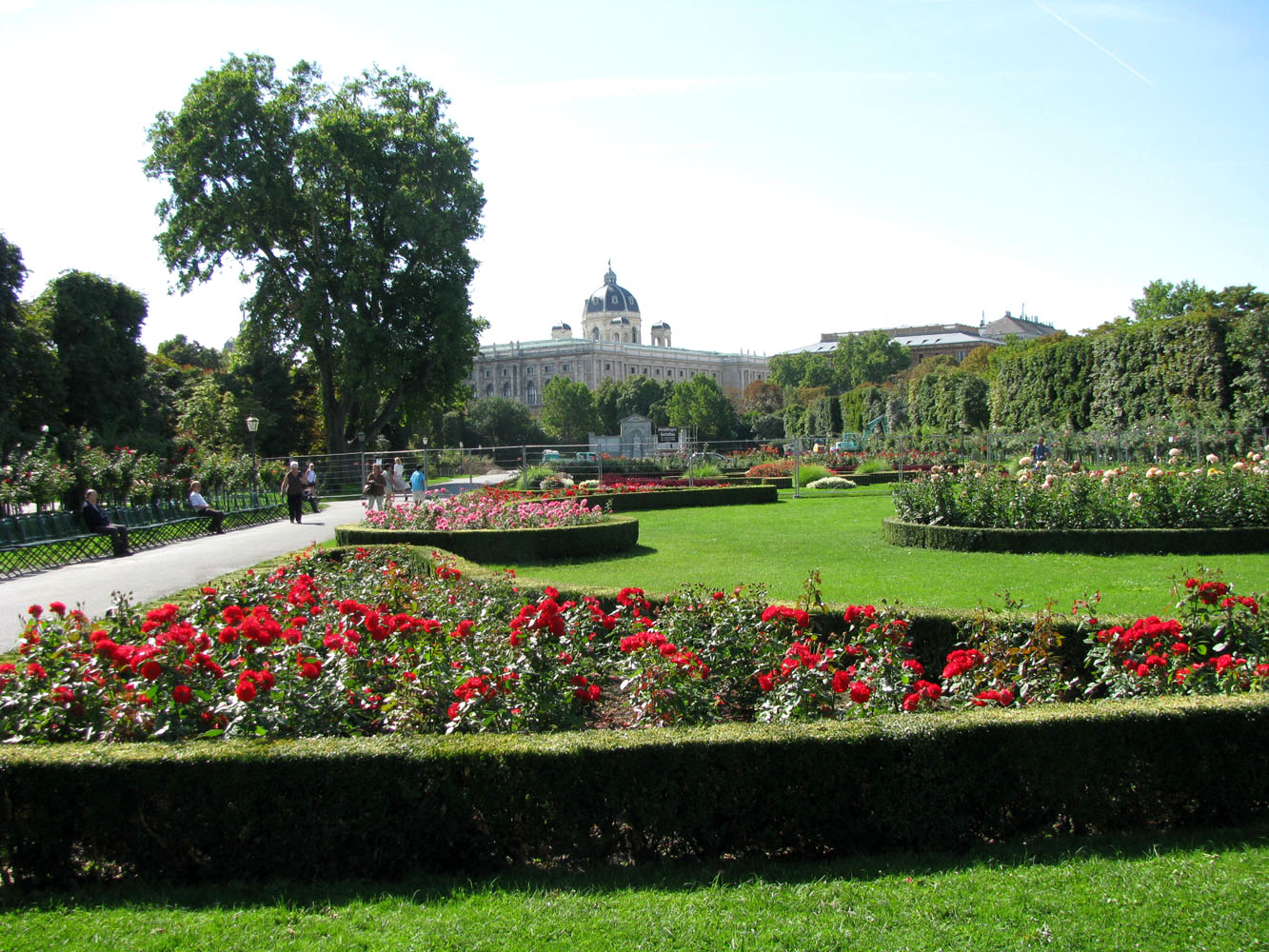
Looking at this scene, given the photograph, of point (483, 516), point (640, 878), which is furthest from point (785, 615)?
point (483, 516)

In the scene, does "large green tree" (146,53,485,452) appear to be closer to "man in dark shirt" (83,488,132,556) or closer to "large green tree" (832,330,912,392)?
"man in dark shirt" (83,488,132,556)

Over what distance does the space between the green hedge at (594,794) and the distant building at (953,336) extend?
354 feet

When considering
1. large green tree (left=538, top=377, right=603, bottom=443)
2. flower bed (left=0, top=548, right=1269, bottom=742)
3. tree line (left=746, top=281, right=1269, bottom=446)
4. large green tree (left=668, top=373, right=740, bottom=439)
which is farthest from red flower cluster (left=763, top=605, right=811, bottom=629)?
large green tree (left=538, top=377, right=603, bottom=443)

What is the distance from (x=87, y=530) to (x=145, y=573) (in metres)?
3.54

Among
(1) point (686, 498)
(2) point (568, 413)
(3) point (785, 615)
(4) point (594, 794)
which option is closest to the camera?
(4) point (594, 794)

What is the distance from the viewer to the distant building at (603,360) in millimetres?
111625

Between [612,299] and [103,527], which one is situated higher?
[612,299]

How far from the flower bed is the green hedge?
13.2 inches

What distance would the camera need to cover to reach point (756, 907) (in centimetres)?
300

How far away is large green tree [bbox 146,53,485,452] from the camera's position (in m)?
28.0

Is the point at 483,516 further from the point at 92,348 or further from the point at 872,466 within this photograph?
the point at 92,348

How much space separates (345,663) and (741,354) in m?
126

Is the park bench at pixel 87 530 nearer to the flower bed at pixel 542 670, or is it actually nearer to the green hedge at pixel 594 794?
the flower bed at pixel 542 670

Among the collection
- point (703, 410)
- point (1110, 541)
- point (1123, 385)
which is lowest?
point (1110, 541)
